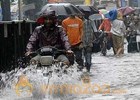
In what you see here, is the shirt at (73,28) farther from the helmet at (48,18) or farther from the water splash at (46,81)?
the helmet at (48,18)

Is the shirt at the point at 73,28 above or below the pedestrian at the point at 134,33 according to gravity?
above

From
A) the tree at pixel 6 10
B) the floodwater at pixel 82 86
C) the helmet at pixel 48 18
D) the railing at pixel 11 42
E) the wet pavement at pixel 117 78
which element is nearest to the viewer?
the floodwater at pixel 82 86

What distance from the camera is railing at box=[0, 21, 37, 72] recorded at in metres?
11.5

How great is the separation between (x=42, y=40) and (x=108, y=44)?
11699mm

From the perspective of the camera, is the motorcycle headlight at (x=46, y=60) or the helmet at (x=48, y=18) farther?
the helmet at (x=48, y=18)

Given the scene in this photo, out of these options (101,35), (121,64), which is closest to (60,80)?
(121,64)

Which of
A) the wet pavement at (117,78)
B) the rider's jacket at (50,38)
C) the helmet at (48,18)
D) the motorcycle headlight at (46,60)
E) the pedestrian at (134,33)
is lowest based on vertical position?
the pedestrian at (134,33)

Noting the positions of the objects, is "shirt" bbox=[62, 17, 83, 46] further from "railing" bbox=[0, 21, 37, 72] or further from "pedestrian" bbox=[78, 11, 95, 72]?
"railing" bbox=[0, 21, 37, 72]

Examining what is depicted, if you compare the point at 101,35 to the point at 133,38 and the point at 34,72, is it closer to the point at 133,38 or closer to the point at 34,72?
the point at 133,38

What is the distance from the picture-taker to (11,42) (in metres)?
12.4

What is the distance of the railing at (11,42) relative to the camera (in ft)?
37.7

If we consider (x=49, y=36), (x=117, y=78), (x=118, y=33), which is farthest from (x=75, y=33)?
(x=118, y=33)

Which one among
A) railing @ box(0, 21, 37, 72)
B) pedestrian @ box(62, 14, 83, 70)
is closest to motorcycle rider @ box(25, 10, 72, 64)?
railing @ box(0, 21, 37, 72)

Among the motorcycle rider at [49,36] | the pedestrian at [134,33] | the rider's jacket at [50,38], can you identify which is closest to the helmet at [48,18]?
the motorcycle rider at [49,36]
